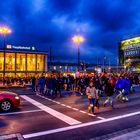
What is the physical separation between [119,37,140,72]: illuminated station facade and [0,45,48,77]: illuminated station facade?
30.6 meters

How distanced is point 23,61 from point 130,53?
134 feet

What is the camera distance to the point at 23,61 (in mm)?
71812

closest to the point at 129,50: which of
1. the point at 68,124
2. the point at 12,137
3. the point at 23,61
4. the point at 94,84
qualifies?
the point at 23,61

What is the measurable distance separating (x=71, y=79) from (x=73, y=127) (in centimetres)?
1664

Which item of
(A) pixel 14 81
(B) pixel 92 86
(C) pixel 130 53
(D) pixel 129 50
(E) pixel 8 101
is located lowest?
(E) pixel 8 101

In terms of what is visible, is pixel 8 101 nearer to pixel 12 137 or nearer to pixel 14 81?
pixel 12 137

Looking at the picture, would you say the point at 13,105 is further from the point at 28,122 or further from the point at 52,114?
the point at 28,122

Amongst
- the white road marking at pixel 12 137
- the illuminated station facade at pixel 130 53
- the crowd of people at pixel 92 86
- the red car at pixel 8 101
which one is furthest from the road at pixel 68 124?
the illuminated station facade at pixel 130 53

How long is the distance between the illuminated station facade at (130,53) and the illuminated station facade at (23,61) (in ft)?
100

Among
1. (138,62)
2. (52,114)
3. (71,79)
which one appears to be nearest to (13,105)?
(52,114)

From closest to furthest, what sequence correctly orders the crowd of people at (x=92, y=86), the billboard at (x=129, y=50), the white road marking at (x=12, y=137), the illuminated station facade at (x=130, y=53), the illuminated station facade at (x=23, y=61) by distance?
the white road marking at (x=12, y=137) < the crowd of people at (x=92, y=86) < the illuminated station facade at (x=23, y=61) < the illuminated station facade at (x=130, y=53) < the billboard at (x=129, y=50)

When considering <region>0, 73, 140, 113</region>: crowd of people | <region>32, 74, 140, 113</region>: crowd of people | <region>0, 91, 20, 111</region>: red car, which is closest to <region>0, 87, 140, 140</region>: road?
<region>0, 91, 20, 111</region>: red car

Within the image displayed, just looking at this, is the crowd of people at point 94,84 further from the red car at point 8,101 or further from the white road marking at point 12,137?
the white road marking at point 12,137

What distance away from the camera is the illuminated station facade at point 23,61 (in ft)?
223
